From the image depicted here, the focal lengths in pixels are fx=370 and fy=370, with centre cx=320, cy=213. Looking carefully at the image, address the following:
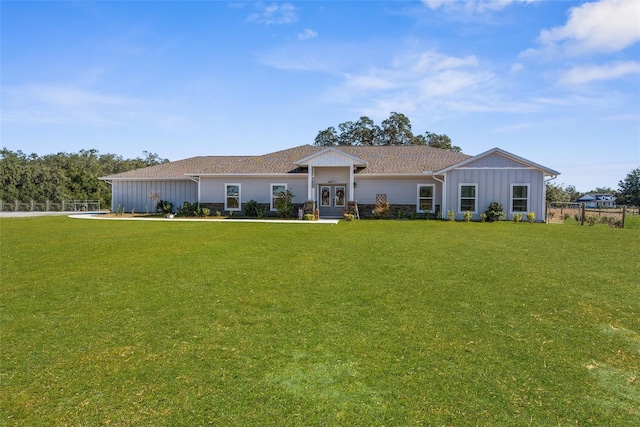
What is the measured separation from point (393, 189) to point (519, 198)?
6767mm

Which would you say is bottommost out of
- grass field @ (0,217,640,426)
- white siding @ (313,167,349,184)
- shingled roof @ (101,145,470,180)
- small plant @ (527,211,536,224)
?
grass field @ (0,217,640,426)

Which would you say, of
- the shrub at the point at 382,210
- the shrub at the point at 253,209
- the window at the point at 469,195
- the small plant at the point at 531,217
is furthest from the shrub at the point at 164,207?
the small plant at the point at 531,217

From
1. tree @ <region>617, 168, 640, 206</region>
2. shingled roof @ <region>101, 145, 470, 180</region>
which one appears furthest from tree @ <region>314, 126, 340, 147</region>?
tree @ <region>617, 168, 640, 206</region>

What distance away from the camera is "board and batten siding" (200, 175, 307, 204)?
2302 centimetres

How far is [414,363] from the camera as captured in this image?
146 inches

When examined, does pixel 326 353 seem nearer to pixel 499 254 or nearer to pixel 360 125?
pixel 499 254

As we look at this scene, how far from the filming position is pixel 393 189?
2208cm

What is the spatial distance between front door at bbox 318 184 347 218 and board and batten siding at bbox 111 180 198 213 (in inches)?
348

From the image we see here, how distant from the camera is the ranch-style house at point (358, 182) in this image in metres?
20.0

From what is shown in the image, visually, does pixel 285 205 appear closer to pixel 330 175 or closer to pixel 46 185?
pixel 330 175

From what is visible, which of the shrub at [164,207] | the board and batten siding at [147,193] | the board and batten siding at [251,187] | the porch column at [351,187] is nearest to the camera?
the porch column at [351,187]

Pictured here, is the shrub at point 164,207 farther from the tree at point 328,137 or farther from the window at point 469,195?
the tree at point 328,137

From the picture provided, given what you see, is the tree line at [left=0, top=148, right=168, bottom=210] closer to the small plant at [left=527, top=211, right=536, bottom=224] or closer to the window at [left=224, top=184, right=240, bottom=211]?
the window at [left=224, top=184, right=240, bottom=211]

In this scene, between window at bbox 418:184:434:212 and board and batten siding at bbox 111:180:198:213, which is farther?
board and batten siding at bbox 111:180:198:213
